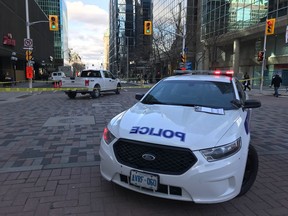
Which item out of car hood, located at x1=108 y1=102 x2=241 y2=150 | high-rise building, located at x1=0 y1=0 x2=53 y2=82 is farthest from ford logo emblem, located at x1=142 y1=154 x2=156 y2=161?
high-rise building, located at x1=0 y1=0 x2=53 y2=82

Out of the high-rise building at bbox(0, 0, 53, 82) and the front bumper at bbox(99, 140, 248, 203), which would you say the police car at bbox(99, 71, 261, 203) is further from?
the high-rise building at bbox(0, 0, 53, 82)

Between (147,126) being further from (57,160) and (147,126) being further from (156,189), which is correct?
(57,160)

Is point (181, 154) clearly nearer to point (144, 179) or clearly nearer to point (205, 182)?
point (205, 182)

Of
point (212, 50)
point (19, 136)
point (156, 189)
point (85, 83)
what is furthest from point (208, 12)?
point (156, 189)

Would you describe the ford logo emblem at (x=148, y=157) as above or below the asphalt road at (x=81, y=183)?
above

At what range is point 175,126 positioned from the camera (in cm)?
354

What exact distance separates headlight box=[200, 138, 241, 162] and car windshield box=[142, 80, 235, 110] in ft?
3.84

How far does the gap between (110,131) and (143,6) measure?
91.7 m

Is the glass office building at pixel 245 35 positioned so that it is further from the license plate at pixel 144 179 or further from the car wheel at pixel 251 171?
the license plate at pixel 144 179

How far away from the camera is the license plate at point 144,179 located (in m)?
3.30

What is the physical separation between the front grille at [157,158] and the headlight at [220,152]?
15cm

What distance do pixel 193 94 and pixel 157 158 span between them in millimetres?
1958

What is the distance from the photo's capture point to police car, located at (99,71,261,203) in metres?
3.19

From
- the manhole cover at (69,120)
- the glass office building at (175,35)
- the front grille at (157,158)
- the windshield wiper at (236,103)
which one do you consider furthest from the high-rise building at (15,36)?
the front grille at (157,158)
